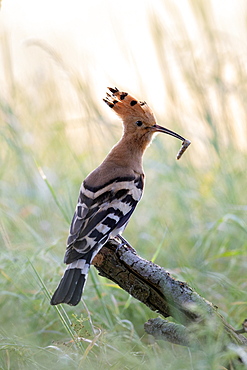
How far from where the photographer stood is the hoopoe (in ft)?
5.37

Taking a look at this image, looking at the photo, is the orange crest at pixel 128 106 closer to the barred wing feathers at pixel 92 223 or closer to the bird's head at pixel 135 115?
the bird's head at pixel 135 115

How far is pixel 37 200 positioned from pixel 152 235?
0.58 meters

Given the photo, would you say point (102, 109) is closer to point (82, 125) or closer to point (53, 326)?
point (82, 125)

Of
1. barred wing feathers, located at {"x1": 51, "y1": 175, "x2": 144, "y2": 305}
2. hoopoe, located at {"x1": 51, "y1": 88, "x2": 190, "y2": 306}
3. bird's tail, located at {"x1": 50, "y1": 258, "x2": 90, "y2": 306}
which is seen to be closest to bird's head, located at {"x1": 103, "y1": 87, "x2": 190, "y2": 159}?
hoopoe, located at {"x1": 51, "y1": 88, "x2": 190, "y2": 306}

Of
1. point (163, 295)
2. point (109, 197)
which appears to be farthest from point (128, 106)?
point (163, 295)

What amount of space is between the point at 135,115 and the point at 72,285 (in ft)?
2.66

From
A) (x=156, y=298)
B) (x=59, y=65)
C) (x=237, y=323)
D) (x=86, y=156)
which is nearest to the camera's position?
(x=156, y=298)

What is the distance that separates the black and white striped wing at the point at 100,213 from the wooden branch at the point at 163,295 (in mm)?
118

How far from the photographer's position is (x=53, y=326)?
1.96 meters

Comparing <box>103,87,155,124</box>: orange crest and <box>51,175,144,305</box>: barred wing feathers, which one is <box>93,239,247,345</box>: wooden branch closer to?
<box>51,175,144,305</box>: barred wing feathers

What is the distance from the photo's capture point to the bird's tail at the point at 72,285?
1.54 meters

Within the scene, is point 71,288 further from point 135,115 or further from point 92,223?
point 135,115

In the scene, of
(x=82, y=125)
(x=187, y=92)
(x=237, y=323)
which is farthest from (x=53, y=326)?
Result: (x=187, y=92)

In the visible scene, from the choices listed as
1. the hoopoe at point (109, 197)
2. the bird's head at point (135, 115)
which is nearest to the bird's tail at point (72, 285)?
the hoopoe at point (109, 197)
